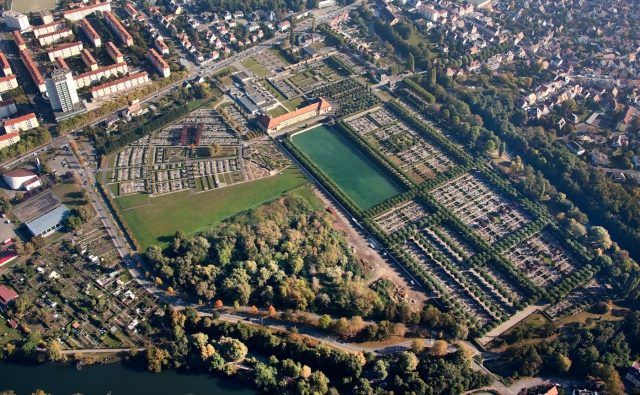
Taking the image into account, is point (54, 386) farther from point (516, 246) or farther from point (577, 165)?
point (577, 165)

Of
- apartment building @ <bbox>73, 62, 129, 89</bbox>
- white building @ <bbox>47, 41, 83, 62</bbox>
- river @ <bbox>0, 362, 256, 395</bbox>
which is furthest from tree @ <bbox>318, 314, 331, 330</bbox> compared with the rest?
white building @ <bbox>47, 41, 83, 62</bbox>

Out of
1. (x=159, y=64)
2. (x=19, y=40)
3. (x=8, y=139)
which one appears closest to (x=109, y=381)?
(x=8, y=139)

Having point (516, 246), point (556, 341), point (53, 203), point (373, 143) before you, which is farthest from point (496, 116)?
point (53, 203)

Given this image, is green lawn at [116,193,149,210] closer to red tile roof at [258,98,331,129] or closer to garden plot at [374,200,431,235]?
red tile roof at [258,98,331,129]

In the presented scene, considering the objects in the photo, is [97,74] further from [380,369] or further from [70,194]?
[380,369]

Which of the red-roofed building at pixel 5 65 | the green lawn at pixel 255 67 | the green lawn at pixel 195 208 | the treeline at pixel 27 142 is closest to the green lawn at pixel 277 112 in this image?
the green lawn at pixel 255 67
